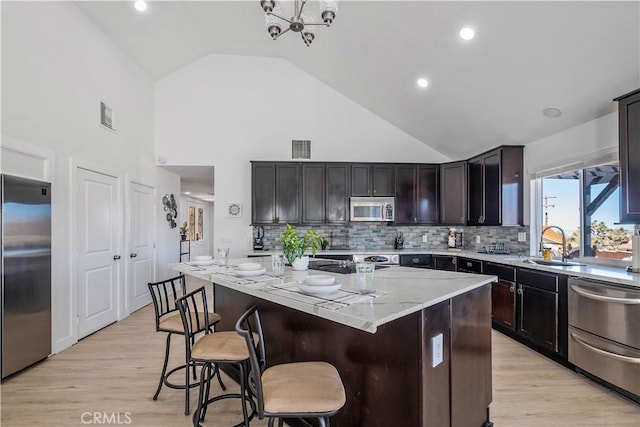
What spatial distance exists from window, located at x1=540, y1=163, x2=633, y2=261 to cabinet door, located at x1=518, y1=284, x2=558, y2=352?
0.81 m

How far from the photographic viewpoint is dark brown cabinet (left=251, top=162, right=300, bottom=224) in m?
5.28

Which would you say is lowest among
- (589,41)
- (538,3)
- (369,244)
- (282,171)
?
(369,244)

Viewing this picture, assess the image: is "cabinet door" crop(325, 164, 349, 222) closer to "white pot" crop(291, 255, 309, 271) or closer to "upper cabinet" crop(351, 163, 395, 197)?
"upper cabinet" crop(351, 163, 395, 197)

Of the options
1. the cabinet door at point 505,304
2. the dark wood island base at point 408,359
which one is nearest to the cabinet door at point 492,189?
the cabinet door at point 505,304

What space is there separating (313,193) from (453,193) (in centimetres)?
231


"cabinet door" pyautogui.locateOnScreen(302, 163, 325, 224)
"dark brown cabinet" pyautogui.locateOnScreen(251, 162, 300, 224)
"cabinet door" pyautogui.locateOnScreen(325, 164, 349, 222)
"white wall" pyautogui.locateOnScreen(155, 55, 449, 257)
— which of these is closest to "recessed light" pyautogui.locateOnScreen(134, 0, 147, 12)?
"white wall" pyautogui.locateOnScreen(155, 55, 449, 257)

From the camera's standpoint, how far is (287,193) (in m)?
5.29

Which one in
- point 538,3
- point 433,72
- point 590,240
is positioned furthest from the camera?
point 433,72

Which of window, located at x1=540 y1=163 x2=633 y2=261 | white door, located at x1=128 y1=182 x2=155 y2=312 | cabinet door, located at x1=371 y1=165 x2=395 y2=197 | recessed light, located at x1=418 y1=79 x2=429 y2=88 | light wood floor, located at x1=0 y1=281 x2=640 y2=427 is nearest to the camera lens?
light wood floor, located at x1=0 y1=281 x2=640 y2=427

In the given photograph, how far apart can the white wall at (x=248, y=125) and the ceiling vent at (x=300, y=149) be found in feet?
0.30

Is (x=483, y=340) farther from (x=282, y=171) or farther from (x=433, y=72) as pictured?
(x=282, y=171)

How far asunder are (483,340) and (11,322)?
3737mm

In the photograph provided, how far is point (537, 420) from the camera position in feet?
7.06

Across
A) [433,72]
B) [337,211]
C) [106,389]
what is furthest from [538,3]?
[106,389]
